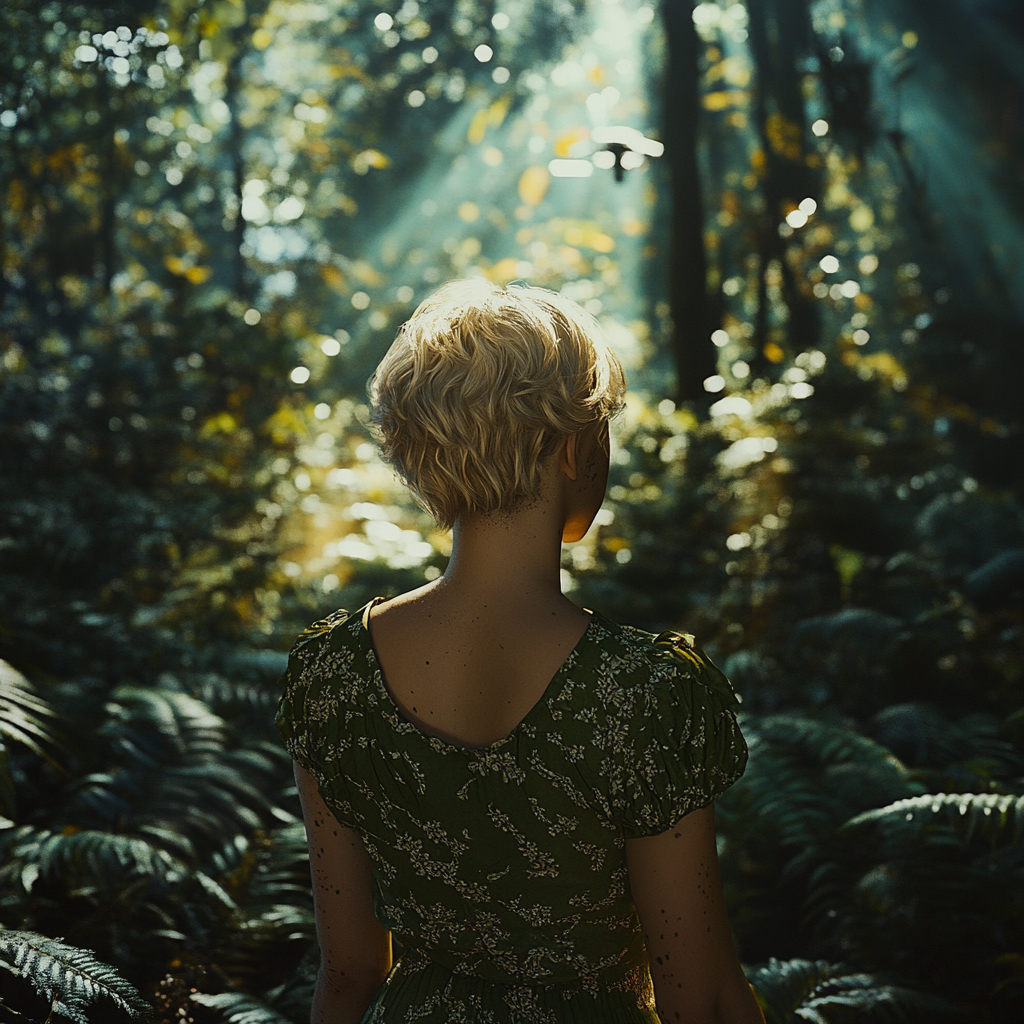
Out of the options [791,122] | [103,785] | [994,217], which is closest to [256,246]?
[791,122]

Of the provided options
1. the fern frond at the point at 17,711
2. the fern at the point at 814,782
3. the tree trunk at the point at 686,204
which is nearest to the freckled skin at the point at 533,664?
the fern frond at the point at 17,711

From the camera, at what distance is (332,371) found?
1193cm

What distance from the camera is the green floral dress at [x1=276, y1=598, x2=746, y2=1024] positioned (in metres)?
1.21

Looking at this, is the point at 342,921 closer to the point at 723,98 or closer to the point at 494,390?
the point at 494,390

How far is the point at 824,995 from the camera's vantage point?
2.53 m

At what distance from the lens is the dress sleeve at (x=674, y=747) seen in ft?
3.92

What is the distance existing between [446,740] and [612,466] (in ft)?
21.6

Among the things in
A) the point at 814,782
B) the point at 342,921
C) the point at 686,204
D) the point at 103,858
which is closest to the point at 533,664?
the point at 342,921

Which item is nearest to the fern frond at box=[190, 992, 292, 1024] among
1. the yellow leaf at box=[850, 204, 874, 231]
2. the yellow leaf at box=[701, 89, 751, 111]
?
the yellow leaf at box=[701, 89, 751, 111]

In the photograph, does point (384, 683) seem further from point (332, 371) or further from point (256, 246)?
point (256, 246)

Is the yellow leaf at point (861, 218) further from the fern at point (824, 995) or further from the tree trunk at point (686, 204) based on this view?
the fern at point (824, 995)

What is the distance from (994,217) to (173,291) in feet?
29.9

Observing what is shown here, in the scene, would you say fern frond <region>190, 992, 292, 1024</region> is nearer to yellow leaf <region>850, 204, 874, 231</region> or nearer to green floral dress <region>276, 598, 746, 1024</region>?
green floral dress <region>276, 598, 746, 1024</region>

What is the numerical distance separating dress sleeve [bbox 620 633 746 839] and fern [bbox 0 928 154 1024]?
134 centimetres
